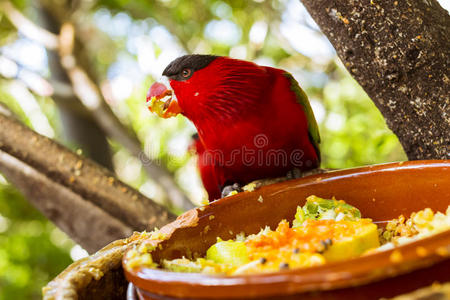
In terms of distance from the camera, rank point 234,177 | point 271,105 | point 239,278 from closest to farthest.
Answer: point 239,278 → point 271,105 → point 234,177

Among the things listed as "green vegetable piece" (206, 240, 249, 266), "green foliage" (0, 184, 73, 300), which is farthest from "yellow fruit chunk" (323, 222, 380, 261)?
"green foliage" (0, 184, 73, 300)

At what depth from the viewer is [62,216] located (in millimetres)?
1696

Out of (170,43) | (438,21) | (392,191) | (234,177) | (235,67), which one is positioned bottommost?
(392,191)

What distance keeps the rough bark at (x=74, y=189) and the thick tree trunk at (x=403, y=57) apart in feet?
2.75

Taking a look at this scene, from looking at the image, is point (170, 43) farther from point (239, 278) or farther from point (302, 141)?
point (239, 278)

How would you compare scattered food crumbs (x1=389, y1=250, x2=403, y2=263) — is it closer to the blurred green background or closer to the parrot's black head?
the parrot's black head

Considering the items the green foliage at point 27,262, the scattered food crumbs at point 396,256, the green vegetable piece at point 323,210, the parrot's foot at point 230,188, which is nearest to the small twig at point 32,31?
the green foliage at point 27,262

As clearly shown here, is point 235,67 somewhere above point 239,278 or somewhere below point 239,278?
above

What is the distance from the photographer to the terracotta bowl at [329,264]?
0.55 m

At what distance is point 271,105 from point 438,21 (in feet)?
1.45

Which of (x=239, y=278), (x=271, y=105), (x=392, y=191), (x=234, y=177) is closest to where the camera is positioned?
(x=239, y=278)

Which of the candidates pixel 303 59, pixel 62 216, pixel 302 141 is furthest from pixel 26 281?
pixel 302 141

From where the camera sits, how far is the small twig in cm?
277

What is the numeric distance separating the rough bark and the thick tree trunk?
0.84 m
